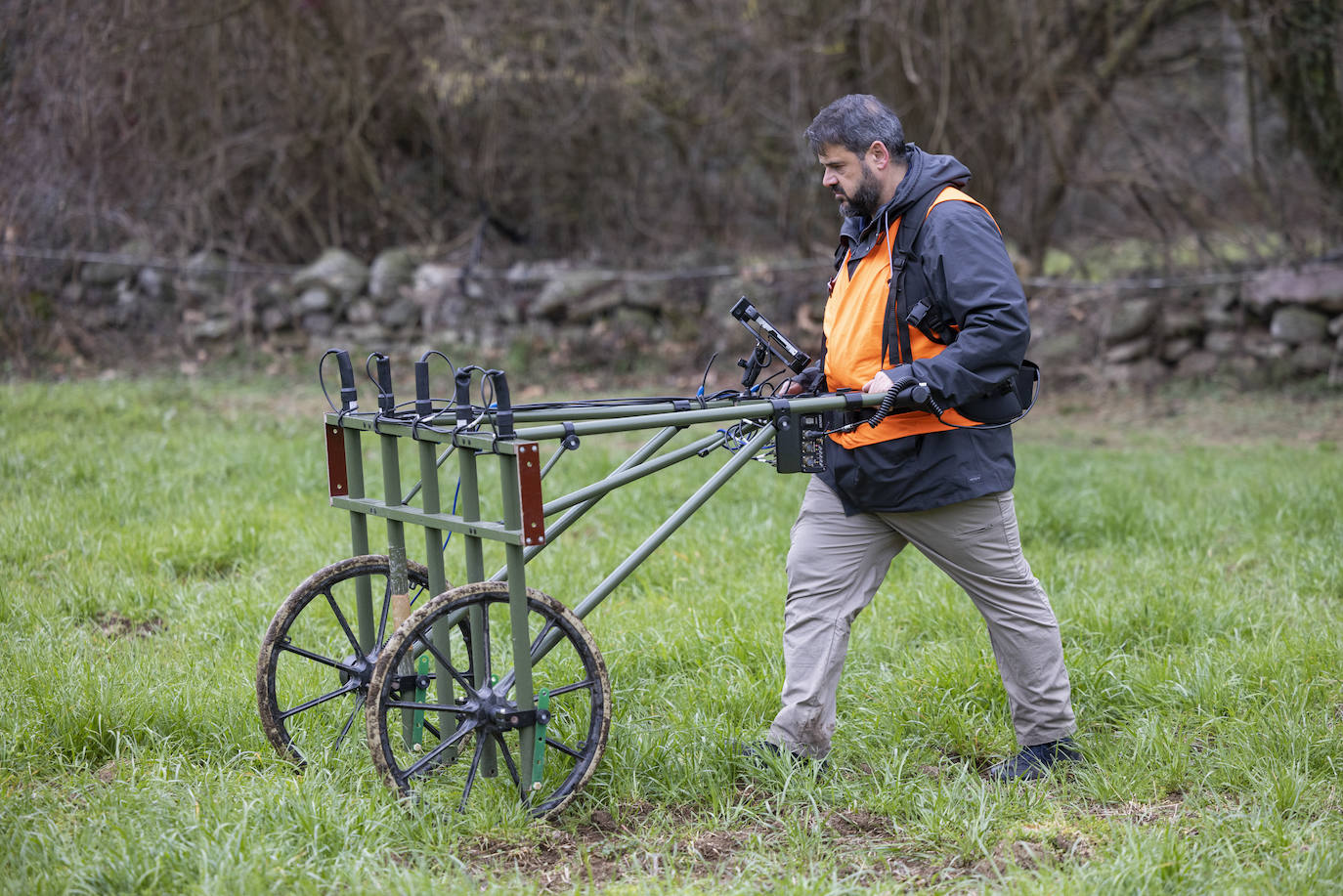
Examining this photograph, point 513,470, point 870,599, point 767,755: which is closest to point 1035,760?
point 870,599

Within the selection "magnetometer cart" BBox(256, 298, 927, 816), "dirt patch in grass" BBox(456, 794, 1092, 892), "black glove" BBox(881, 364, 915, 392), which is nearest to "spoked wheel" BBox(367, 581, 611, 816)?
"magnetometer cart" BBox(256, 298, 927, 816)

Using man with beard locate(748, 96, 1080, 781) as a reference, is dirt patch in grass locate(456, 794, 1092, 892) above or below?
below

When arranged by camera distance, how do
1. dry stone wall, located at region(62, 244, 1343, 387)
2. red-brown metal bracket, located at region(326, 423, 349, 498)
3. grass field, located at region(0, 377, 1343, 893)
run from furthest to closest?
dry stone wall, located at region(62, 244, 1343, 387) < red-brown metal bracket, located at region(326, 423, 349, 498) < grass field, located at region(0, 377, 1343, 893)

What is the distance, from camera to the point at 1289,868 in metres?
3.12

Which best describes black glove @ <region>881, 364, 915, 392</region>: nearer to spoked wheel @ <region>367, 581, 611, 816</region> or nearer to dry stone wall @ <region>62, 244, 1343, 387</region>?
spoked wheel @ <region>367, 581, 611, 816</region>

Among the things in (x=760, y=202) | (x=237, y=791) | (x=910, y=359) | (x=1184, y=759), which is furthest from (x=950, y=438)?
(x=760, y=202)

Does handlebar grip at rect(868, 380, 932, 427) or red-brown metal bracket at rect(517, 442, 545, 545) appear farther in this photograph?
handlebar grip at rect(868, 380, 932, 427)

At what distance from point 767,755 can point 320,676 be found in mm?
1618

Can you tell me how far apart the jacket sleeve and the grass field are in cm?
118

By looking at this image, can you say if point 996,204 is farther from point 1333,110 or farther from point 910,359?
point 910,359

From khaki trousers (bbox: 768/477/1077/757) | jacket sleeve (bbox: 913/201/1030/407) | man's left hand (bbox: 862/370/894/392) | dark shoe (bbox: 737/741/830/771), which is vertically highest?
jacket sleeve (bbox: 913/201/1030/407)

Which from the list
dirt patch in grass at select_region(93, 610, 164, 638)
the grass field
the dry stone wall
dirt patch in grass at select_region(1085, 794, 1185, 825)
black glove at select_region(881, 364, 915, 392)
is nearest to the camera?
the grass field

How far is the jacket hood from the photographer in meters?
3.62

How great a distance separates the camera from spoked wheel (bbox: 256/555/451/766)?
3672mm
